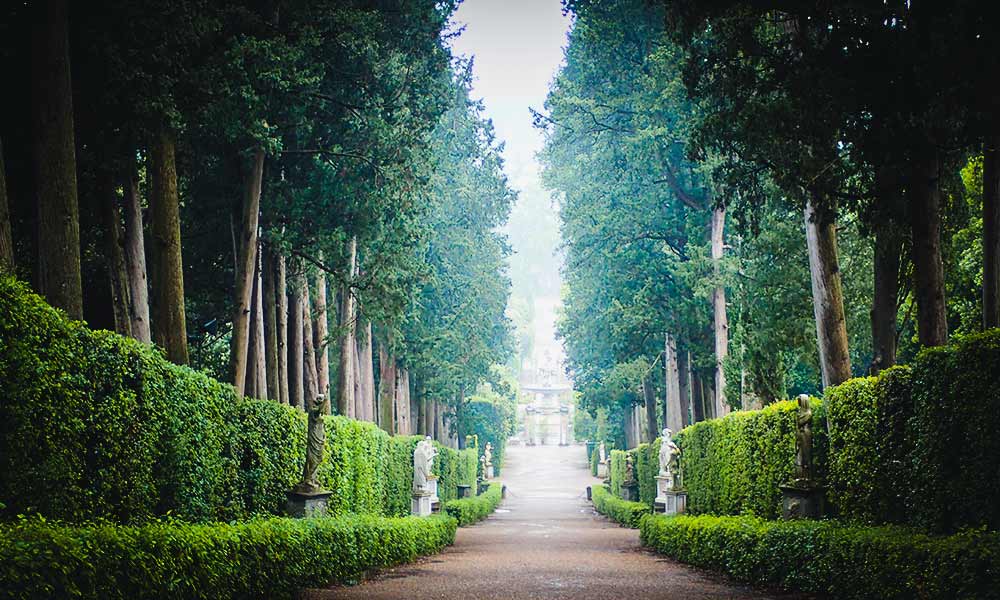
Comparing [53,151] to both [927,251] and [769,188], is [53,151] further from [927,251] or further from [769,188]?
[769,188]

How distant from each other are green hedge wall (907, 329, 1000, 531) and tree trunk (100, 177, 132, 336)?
9.54 metres

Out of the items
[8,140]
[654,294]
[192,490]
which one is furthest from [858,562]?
[654,294]

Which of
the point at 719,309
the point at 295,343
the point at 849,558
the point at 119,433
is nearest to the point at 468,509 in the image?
the point at 719,309

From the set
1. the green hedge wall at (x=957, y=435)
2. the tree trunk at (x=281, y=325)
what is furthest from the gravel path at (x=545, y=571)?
the tree trunk at (x=281, y=325)

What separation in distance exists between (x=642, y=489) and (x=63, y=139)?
22.3 meters

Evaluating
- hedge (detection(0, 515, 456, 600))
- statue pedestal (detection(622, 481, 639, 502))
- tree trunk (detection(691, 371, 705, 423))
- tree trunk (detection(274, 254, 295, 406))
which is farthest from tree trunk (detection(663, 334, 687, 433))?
hedge (detection(0, 515, 456, 600))

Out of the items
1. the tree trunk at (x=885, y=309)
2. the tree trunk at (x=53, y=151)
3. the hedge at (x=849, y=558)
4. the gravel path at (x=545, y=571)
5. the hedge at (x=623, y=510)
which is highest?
the tree trunk at (x=53, y=151)

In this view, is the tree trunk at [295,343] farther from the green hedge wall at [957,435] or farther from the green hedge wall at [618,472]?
the green hedge wall at [618,472]

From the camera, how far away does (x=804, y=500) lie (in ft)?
39.7

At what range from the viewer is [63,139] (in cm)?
962

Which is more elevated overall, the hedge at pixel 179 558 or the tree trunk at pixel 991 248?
the tree trunk at pixel 991 248

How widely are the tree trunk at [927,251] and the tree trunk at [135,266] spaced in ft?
31.4

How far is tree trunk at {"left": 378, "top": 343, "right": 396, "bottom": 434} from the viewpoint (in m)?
28.2

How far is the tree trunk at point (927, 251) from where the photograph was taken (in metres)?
A: 10.4
